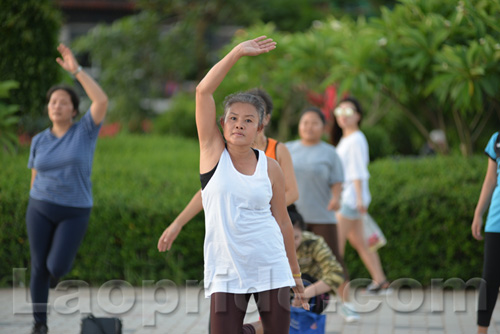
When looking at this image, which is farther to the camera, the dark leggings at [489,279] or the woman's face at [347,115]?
the woman's face at [347,115]

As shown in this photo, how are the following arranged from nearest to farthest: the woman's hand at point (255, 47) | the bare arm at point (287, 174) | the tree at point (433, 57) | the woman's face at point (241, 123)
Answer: the woman's hand at point (255, 47) < the woman's face at point (241, 123) < the bare arm at point (287, 174) < the tree at point (433, 57)

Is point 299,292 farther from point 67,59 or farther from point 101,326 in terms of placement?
point 67,59

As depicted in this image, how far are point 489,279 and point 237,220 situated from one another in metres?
2.18

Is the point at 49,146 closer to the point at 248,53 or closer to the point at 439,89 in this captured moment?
the point at 248,53

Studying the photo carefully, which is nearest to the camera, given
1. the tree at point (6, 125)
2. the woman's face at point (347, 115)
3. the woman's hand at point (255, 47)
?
the woman's hand at point (255, 47)

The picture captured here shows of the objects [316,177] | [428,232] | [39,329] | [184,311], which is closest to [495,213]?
[316,177]

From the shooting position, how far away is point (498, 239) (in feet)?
15.6

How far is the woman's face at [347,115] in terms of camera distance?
22.4 feet

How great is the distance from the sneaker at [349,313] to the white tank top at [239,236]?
8.43 ft

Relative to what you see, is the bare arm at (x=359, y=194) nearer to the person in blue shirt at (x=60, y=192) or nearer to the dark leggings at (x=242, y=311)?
the person in blue shirt at (x=60, y=192)

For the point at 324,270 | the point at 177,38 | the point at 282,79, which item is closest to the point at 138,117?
the point at 177,38

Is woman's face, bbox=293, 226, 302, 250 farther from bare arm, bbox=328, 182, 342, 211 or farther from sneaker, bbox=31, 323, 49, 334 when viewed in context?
sneaker, bbox=31, 323, 49, 334

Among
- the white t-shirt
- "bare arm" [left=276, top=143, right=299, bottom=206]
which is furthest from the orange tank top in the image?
the white t-shirt

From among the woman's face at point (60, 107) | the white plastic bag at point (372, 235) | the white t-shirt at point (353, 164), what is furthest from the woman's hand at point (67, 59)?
the white plastic bag at point (372, 235)
